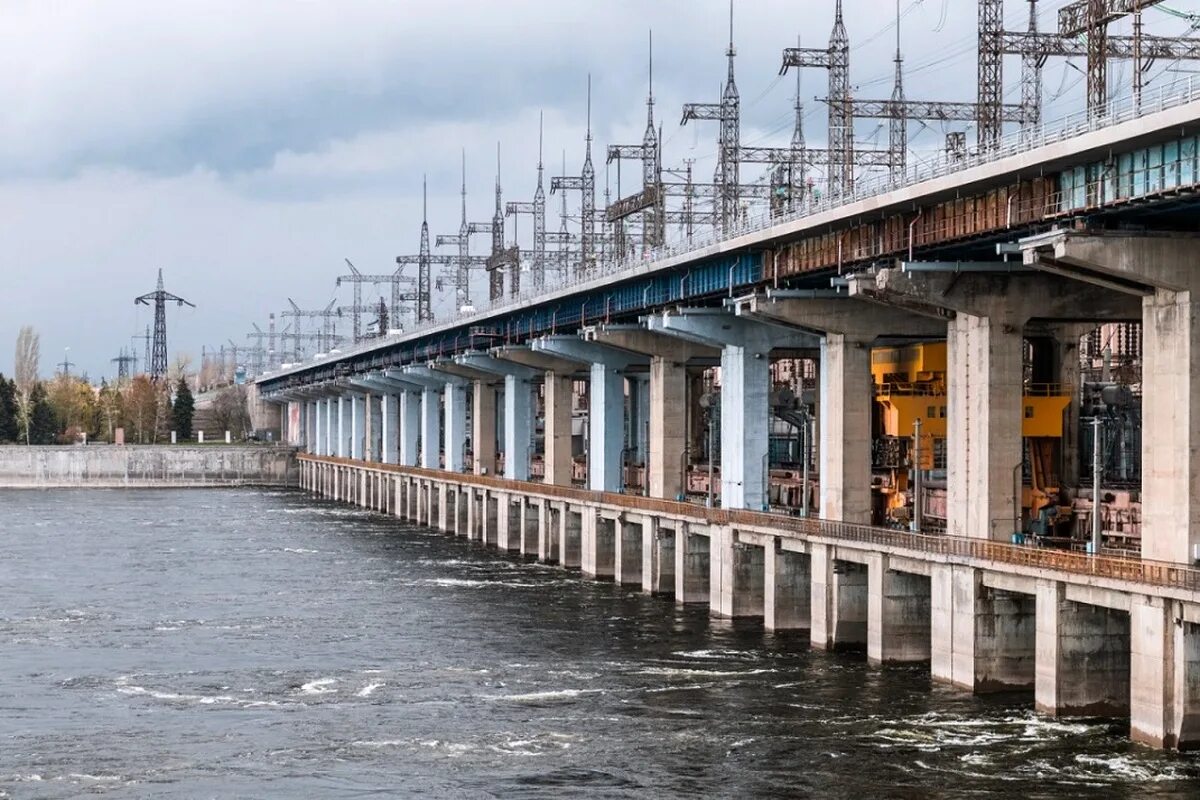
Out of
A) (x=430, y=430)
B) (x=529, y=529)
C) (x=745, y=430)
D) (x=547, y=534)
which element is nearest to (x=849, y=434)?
(x=745, y=430)

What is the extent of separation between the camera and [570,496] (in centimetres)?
8612

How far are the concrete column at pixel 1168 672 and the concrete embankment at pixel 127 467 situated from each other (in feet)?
540

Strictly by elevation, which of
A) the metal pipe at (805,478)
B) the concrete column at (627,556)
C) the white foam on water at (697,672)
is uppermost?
the metal pipe at (805,478)

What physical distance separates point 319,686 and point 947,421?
20.6 metres

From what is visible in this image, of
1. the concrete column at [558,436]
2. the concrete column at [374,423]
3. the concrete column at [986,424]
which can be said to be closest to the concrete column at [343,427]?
the concrete column at [374,423]

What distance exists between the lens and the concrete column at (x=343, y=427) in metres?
179

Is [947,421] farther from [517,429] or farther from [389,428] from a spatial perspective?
[389,428]

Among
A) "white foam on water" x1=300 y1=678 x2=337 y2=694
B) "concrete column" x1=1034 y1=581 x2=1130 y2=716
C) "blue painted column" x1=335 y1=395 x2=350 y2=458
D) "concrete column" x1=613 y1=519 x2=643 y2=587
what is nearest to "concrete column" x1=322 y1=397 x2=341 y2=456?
"blue painted column" x1=335 y1=395 x2=350 y2=458

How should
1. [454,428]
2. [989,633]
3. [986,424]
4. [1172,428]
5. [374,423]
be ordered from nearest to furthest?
[1172,428]
[989,633]
[986,424]
[454,428]
[374,423]

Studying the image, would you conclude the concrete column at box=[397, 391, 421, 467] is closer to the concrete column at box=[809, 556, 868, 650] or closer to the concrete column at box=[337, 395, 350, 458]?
the concrete column at box=[337, 395, 350, 458]

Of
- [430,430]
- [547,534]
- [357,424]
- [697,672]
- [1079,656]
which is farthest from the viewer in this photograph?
[357,424]

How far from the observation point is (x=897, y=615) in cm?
5116

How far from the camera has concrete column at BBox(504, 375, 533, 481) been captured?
104625 millimetres

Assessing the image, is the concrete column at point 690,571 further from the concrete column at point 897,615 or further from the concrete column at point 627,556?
the concrete column at point 897,615
